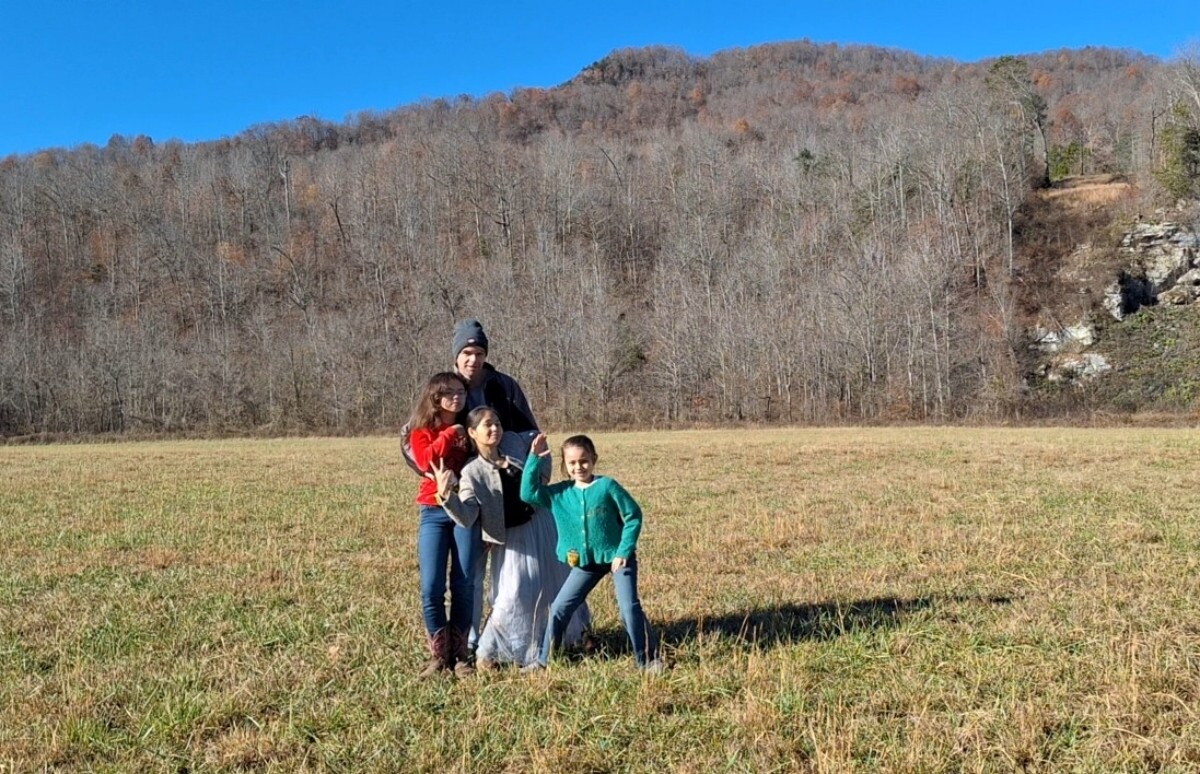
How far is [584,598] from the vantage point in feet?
17.6

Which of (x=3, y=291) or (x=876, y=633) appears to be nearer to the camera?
(x=876, y=633)

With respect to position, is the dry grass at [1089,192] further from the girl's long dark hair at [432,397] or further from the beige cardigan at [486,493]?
the girl's long dark hair at [432,397]

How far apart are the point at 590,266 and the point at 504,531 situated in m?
71.1

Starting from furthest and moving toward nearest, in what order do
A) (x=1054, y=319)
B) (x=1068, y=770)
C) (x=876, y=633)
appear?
(x=1054, y=319) < (x=876, y=633) < (x=1068, y=770)

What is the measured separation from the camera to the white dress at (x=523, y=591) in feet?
18.0

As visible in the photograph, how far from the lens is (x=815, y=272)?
6259 cm

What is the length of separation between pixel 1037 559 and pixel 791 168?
7959cm

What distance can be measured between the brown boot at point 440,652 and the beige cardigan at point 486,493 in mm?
711

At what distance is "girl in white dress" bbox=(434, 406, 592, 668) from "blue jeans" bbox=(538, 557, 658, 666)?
0.12 m

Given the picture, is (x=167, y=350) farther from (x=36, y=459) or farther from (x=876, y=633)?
(x=876, y=633)

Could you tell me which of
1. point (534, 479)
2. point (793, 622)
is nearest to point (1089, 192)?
point (793, 622)

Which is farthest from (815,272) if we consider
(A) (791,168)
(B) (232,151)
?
(B) (232,151)

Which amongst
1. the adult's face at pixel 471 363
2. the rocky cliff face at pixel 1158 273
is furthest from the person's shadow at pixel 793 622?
the rocky cliff face at pixel 1158 273

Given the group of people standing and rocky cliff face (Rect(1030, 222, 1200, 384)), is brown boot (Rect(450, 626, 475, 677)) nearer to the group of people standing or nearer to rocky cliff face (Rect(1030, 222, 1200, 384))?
the group of people standing
